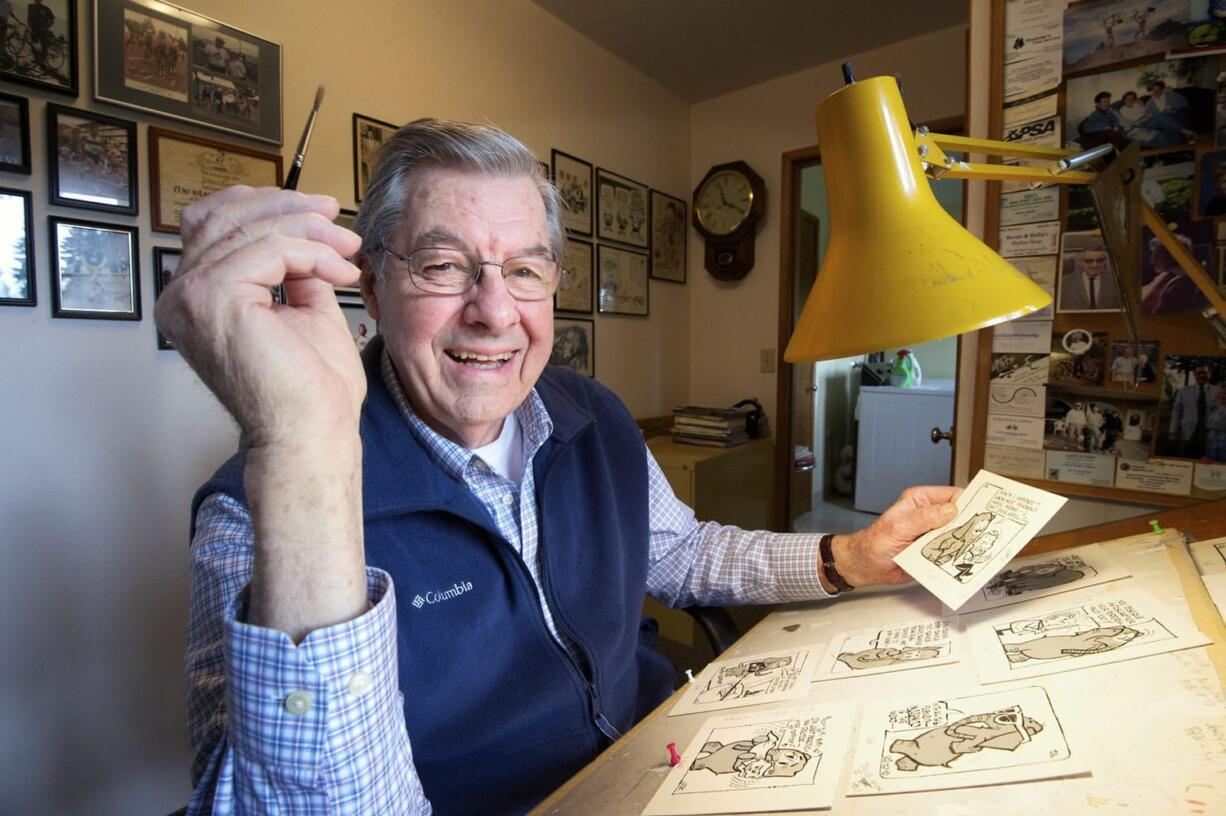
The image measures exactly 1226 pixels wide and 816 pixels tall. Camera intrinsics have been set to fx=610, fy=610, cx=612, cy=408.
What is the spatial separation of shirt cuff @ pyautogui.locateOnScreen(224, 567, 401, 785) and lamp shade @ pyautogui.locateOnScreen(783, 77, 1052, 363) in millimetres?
463

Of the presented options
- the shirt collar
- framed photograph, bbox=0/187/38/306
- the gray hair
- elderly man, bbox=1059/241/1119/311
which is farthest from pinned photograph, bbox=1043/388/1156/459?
framed photograph, bbox=0/187/38/306

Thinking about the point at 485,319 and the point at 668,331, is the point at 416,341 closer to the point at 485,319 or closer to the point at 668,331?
the point at 485,319

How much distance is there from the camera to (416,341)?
0.86 m

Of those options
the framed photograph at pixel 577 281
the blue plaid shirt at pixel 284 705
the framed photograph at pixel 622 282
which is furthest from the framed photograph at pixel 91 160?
the framed photograph at pixel 622 282

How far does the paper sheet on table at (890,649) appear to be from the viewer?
0.71m

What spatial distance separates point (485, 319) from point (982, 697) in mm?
725

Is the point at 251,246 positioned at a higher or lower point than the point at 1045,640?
higher

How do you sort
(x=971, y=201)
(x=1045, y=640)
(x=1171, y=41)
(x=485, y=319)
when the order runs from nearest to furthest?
(x=1045, y=640)
(x=485, y=319)
(x=1171, y=41)
(x=971, y=201)

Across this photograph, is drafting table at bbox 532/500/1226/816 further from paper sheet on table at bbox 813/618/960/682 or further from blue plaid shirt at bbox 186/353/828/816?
blue plaid shirt at bbox 186/353/828/816

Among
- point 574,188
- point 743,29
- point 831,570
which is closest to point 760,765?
point 831,570

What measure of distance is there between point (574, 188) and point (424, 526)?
1982 mm

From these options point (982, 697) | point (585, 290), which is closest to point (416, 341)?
point (982, 697)

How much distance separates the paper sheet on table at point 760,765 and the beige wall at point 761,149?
8.03 feet

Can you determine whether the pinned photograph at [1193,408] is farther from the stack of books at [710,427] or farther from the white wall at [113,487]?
the white wall at [113,487]
